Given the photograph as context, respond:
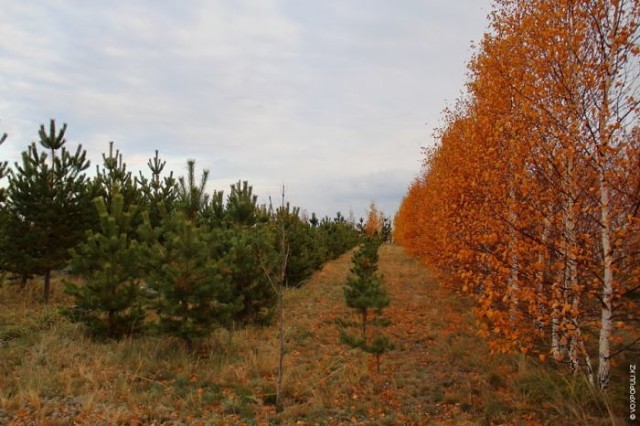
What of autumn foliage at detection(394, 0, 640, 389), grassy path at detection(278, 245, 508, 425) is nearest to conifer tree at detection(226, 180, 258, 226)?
grassy path at detection(278, 245, 508, 425)

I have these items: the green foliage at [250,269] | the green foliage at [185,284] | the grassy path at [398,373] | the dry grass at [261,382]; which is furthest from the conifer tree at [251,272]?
the green foliage at [185,284]

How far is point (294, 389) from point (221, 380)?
56.6 inches

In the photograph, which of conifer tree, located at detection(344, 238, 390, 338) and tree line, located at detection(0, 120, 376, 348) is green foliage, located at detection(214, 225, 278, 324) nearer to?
tree line, located at detection(0, 120, 376, 348)

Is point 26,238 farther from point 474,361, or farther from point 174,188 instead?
point 474,361

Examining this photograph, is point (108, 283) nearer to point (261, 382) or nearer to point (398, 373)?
point (261, 382)

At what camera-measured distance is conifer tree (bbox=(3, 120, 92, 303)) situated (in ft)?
40.2

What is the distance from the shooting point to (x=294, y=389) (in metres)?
7.04

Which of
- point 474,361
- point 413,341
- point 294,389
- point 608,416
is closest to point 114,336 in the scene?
point 294,389

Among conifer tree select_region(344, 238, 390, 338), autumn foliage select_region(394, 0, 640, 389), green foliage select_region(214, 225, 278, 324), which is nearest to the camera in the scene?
autumn foliage select_region(394, 0, 640, 389)

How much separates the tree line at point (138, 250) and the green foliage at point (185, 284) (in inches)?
0.8

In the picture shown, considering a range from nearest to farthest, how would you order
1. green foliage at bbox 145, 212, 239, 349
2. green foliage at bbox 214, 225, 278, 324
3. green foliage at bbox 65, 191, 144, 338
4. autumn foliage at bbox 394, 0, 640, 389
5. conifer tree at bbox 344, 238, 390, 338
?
autumn foliage at bbox 394, 0, 640, 389, green foliage at bbox 145, 212, 239, 349, green foliage at bbox 65, 191, 144, 338, conifer tree at bbox 344, 238, 390, 338, green foliage at bbox 214, 225, 278, 324

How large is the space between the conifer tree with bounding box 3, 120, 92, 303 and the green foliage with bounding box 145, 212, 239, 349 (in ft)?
19.7

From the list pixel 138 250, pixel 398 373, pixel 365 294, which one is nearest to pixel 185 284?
pixel 138 250

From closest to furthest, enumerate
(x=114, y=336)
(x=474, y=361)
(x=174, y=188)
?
(x=474, y=361)
(x=114, y=336)
(x=174, y=188)
